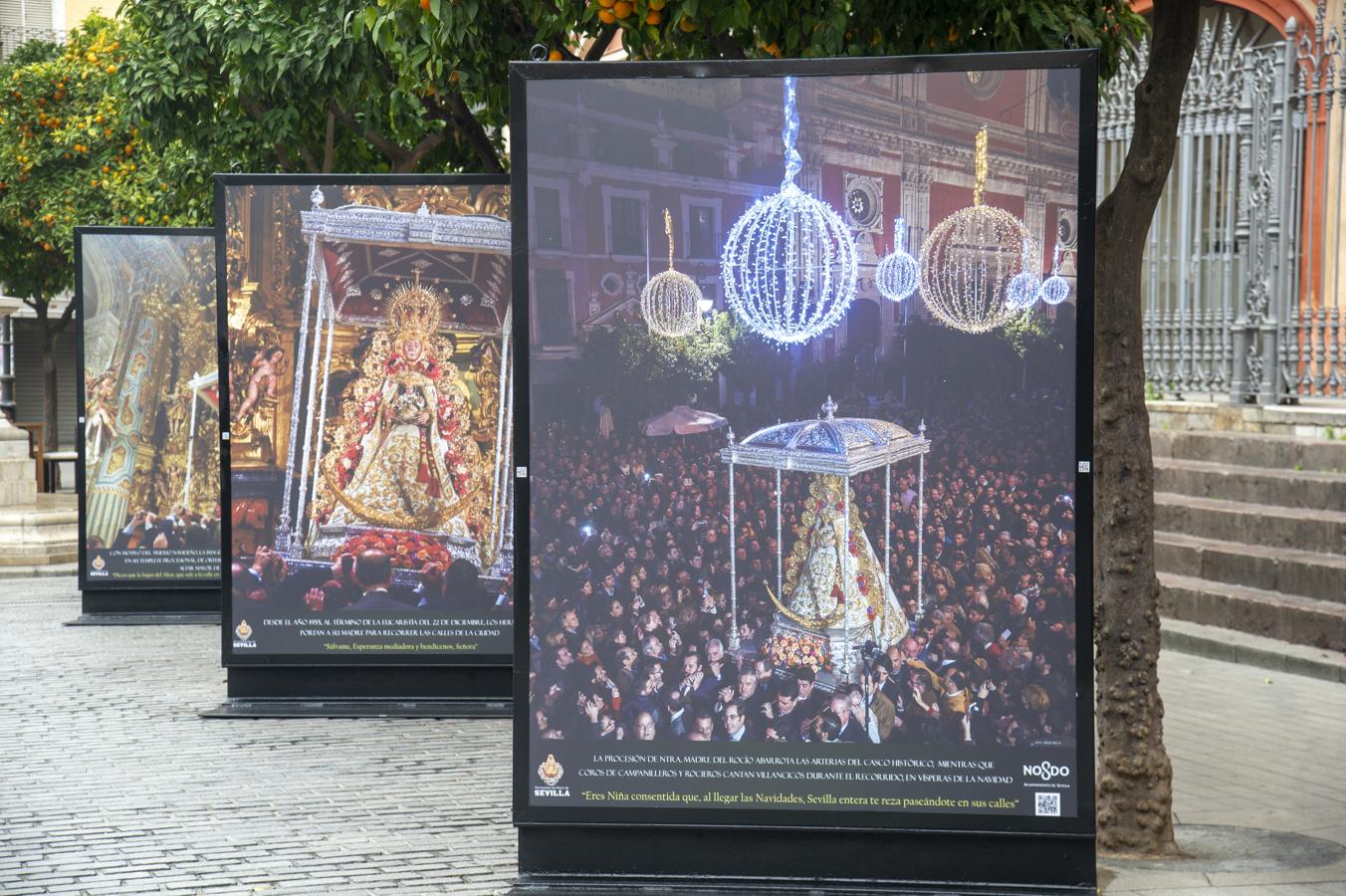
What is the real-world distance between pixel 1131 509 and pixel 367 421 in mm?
4196

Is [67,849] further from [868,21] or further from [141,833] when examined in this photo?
[868,21]

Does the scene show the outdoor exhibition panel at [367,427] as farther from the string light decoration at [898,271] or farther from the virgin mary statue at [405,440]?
the string light decoration at [898,271]

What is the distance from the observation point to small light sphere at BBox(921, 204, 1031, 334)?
5078 mm

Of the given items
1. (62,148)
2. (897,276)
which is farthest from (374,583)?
(62,148)

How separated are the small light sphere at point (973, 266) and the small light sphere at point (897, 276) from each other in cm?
3

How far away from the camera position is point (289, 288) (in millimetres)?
8797

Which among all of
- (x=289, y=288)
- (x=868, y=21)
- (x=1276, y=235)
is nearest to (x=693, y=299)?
(x=868, y=21)

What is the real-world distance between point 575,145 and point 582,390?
29.3 inches

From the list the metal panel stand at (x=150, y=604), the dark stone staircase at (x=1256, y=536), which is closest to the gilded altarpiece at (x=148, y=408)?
the metal panel stand at (x=150, y=604)

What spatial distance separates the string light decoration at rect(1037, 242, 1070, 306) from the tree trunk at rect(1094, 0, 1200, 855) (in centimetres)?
110

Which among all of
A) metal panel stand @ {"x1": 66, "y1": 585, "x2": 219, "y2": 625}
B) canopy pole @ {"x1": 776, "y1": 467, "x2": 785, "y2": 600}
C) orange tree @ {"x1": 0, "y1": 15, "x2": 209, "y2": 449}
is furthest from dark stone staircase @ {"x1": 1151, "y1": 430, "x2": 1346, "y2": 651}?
orange tree @ {"x1": 0, "y1": 15, "x2": 209, "y2": 449}

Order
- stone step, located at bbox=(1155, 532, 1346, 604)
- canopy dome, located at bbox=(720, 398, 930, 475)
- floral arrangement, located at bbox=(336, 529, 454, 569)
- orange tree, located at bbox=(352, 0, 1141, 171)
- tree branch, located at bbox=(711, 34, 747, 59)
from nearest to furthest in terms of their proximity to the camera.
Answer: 1. canopy dome, located at bbox=(720, 398, 930, 475)
2. orange tree, located at bbox=(352, 0, 1141, 171)
3. tree branch, located at bbox=(711, 34, 747, 59)
4. floral arrangement, located at bbox=(336, 529, 454, 569)
5. stone step, located at bbox=(1155, 532, 1346, 604)

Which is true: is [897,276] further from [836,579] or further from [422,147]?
[422,147]

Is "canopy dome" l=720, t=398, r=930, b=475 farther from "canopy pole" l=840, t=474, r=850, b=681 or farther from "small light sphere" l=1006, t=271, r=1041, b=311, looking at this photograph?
"small light sphere" l=1006, t=271, r=1041, b=311
